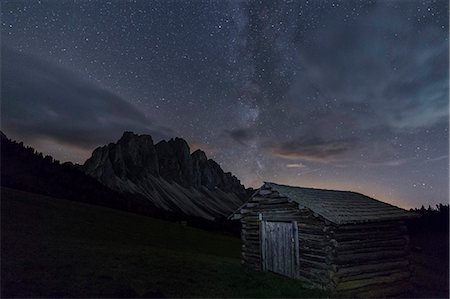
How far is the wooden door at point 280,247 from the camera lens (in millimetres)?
14348

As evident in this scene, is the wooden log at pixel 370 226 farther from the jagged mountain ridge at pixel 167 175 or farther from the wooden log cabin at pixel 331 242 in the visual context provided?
the jagged mountain ridge at pixel 167 175

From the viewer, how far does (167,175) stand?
157 meters

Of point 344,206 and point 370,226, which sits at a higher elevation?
point 344,206

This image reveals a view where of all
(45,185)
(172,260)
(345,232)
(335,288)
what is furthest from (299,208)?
(45,185)

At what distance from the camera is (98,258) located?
1644 centimetres

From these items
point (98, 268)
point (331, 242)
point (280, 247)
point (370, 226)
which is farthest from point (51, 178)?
point (370, 226)

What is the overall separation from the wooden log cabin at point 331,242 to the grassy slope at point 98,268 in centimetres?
88

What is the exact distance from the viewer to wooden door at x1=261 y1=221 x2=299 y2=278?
14348mm

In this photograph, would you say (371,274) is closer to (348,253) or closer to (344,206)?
(348,253)

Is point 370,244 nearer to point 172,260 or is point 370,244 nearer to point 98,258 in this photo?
point 172,260

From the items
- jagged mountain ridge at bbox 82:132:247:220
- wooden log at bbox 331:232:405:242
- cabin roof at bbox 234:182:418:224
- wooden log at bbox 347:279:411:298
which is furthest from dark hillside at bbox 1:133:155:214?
jagged mountain ridge at bbox 82:132:247:220

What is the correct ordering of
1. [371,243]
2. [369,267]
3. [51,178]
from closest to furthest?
1. [369,267]
2. [371,243]
3. [51,178]

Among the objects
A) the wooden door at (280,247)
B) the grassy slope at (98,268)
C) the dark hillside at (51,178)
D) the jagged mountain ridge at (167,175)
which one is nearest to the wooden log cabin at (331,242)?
the wooden door at (280,247)

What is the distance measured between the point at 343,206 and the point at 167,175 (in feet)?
479
